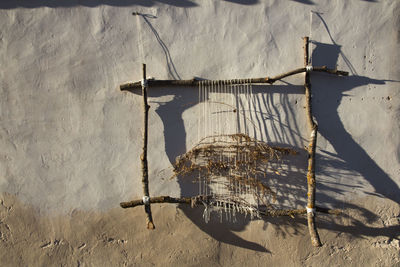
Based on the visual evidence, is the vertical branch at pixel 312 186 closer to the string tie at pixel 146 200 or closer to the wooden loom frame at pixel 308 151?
the wooden loom frame at pixel 308 151

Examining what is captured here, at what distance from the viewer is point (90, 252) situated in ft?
11.0

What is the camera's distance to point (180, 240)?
3404 millimetres

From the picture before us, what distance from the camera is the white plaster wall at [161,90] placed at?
10.7 feet

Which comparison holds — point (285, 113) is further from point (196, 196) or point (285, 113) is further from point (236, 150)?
point (196, 196)

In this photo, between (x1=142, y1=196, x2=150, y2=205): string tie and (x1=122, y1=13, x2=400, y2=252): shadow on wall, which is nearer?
(x1=142, y1=196, x2=150, y2=205): string tie

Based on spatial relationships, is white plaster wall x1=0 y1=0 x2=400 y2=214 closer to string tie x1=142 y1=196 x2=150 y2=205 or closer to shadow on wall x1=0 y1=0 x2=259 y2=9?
shadow on wall x1=0 y1=0 x2=259 y2=9

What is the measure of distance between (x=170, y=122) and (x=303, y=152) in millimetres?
1315

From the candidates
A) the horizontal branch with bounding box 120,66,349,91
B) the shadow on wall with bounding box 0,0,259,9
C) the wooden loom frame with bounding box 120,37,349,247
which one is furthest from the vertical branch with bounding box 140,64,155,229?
the shadow on wall with bounding box 0,0,259,9

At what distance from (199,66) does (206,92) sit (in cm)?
26

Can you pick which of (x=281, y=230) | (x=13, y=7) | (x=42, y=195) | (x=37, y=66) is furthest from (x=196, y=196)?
(x=13, y=7)

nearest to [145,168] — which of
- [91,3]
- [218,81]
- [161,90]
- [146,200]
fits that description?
[146,200]

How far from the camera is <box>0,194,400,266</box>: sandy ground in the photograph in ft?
10.9

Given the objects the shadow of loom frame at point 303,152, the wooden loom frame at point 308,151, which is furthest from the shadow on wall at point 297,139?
the wooden loom frame at point 308,151

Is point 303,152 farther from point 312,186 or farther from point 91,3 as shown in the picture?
point 91,3
